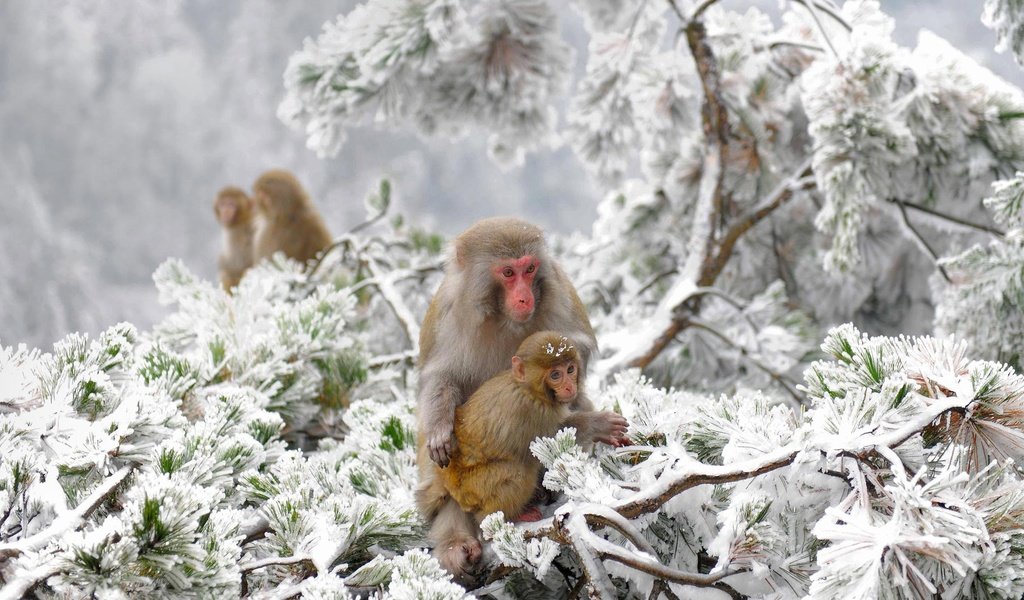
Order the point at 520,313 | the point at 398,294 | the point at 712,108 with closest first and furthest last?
the point at 520,313, the point at 712,108, the point at 398,294

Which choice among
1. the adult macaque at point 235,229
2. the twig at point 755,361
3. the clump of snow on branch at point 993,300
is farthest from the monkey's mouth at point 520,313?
the adult macaque at point 235,229

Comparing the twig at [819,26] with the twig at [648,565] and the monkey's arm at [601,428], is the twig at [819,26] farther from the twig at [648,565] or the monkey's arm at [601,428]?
the twig at [648,565]

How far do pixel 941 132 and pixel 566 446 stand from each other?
1.74 metres

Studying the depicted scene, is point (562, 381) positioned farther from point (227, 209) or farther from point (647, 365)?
point (227, 209)

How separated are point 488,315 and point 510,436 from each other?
0.31 metres

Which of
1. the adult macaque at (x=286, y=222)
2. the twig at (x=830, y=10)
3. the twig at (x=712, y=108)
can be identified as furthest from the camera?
the adult macaque at (x=286, y=222)

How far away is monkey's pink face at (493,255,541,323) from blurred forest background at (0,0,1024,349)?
6763mm

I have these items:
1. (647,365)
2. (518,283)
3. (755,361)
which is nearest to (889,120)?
(755,361)

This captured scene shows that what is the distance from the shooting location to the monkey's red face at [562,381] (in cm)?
163

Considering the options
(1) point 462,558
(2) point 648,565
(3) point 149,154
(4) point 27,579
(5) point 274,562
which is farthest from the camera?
(3) point 149,154

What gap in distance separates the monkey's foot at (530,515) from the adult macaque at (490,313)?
0.79 ft

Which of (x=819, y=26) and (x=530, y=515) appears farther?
(x=819, y=26)

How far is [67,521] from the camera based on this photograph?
4.23 ft

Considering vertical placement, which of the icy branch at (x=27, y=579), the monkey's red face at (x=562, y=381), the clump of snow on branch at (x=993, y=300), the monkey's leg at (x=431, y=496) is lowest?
the clump of snow on branch at (x=993, y=300)
